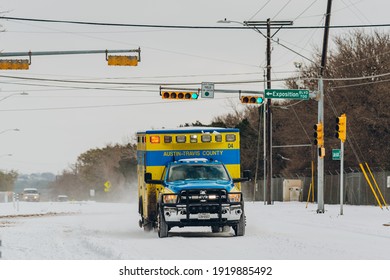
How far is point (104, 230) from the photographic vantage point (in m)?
30.9

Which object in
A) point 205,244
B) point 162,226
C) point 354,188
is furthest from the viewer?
point 354,188

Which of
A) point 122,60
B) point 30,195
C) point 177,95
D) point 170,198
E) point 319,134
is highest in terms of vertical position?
point 122,60

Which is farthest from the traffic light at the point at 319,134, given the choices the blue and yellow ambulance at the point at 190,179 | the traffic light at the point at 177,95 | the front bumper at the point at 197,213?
the front bumper at the point at 197,213

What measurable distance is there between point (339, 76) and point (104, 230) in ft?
148

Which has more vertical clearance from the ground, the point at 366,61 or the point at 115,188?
the point at 366,61

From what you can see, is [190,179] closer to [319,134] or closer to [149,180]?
[149,180]

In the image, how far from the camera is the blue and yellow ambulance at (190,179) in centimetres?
2469

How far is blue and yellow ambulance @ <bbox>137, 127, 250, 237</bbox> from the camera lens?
24.7 meters

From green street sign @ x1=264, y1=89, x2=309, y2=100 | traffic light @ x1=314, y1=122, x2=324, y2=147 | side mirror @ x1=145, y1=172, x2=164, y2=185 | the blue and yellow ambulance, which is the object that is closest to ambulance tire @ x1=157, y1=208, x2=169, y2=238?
the blue and yellow ambulance

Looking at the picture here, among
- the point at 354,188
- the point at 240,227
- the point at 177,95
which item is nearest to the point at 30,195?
the point at 354,188

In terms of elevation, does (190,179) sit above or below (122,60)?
below

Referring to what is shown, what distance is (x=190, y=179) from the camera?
25.6m
